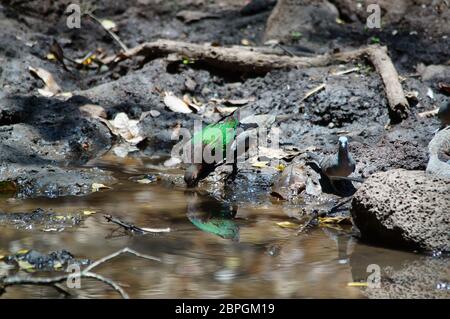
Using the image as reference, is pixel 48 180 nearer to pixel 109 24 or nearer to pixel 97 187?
pixel 97 187

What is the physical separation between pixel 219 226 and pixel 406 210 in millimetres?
1395

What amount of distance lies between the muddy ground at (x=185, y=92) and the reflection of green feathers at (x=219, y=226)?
2.32 ft

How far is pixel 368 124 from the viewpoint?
7414 mm

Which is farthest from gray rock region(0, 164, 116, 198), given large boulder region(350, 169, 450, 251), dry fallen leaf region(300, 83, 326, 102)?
dry fallen leaf region(300, 83, 326, 102)

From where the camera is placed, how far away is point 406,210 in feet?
14.3

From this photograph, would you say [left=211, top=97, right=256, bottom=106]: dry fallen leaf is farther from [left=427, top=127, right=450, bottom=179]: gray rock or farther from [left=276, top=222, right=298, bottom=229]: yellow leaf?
[left=276, top=222, right=298, bottom=229]: yellow leaf

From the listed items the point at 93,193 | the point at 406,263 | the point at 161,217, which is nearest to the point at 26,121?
the point at 93,193

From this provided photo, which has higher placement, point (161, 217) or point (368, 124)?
point (368, 124)

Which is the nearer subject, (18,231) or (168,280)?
(168,280)

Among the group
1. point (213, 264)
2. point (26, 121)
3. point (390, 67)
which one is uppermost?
point (390, 67)

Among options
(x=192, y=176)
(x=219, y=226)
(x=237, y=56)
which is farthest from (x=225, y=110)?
(x=219, y=226)

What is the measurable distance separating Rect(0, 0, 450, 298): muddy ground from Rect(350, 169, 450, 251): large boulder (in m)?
1.49

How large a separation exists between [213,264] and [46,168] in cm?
253
